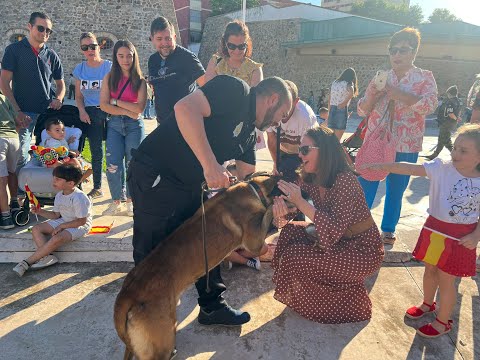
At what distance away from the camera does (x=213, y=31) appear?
34.8 meters

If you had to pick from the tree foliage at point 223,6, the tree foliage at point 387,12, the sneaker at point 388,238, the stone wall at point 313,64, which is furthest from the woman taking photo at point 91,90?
the tree foliage at point 387,12

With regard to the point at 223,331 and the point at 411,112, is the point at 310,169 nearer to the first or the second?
the point at 223,331

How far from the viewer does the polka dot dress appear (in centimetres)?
269

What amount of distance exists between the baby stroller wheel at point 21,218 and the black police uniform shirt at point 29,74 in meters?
1.50

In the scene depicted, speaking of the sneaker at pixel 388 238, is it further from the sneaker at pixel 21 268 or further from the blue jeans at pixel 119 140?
the sneaker at pixel 21 268

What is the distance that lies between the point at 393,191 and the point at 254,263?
1775 millimetres

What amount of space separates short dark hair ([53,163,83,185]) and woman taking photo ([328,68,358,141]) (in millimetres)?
5327

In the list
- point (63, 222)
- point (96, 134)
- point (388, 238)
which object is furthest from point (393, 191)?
point (96, 134)

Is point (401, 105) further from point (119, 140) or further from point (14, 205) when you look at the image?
point (14, 205)

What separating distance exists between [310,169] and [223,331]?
1.46 metres

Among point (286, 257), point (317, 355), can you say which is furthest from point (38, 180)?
point (317, 355)

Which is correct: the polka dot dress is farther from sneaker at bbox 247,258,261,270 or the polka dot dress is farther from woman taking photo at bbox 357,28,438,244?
woman taking photo at bbox 357,28,438,244

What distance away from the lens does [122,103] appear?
421cm

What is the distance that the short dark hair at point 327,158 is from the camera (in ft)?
8.73
